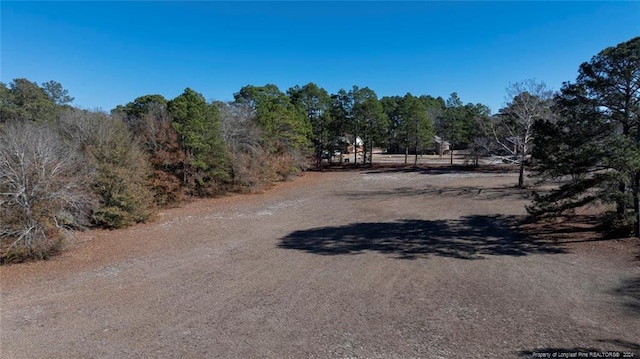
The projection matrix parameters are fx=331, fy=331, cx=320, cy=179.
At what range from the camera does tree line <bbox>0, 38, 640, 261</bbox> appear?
10.7 meters

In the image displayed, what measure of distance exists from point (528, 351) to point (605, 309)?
2.83 meters

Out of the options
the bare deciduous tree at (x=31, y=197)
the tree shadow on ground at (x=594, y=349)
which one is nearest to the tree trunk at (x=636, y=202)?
the tree shadow on ground at (x=594, y=349)

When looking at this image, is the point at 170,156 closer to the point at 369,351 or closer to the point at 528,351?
the point at 369,351

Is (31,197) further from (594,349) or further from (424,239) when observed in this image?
(594,349)

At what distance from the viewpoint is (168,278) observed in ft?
33.1

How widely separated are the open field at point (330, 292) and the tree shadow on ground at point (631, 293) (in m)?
0.05

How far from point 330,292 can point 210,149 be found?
1744cm

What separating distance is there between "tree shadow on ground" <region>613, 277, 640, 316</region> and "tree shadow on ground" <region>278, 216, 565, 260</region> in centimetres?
280

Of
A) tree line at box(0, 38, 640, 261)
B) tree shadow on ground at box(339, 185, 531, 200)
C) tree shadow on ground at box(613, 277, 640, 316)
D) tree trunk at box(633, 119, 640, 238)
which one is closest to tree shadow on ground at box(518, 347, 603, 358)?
tree shadow on ground at box(613, 277, 640, 316)

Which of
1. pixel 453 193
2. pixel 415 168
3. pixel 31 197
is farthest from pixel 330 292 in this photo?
pixel 415 168

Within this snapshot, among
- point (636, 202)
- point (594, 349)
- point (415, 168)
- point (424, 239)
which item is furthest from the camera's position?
point (415, 168)

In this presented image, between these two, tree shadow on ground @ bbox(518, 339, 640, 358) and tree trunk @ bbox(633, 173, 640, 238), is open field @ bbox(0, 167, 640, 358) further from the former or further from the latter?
tree trunk @ bbox(633, 173, 640, 238)

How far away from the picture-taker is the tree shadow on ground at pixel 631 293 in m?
6.85

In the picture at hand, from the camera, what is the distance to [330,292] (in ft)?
28.3
